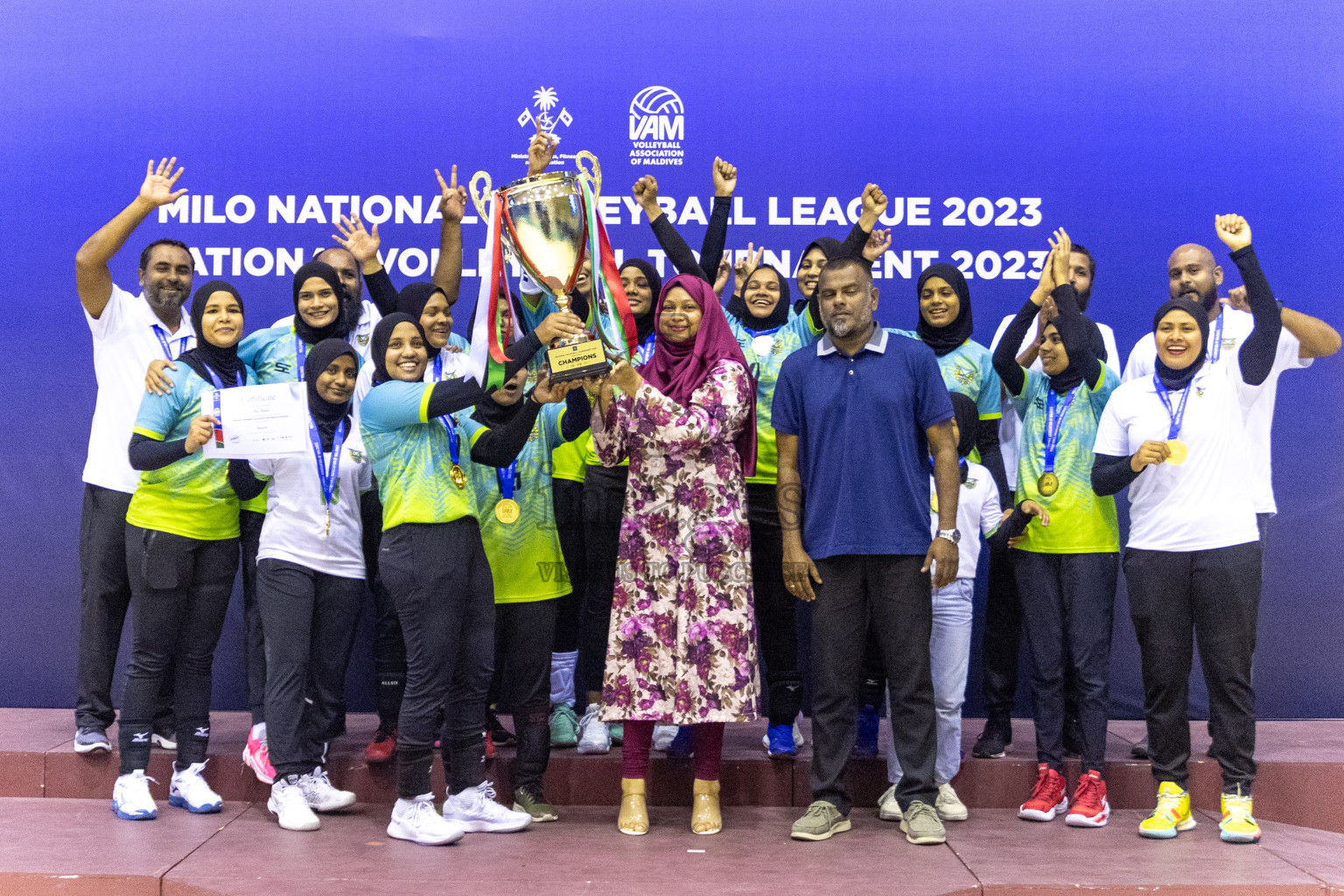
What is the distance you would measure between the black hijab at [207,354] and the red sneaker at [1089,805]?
3.09 meters

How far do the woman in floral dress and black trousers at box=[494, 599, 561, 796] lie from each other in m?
0.22

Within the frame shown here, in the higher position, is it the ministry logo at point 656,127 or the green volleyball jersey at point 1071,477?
the ministry logo at point 656,127

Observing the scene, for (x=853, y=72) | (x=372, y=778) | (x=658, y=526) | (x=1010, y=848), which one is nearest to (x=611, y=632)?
(x=658, y=526)

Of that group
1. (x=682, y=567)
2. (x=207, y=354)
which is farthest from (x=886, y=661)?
(x=207, y=354)

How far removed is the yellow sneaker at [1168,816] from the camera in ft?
11.8

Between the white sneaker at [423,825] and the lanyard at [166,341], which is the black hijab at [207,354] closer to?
the lanyard at [166,341]

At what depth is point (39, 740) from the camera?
4.29m

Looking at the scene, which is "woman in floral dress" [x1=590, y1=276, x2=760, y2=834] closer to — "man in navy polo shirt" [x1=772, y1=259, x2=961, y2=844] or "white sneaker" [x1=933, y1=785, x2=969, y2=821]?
"man in navy polo shirt" [x1=772, y1=259, x2=961, y2=844]

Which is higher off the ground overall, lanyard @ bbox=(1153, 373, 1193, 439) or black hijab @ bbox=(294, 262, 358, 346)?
black hijab @ bbox=(294, 262, 358, 346)

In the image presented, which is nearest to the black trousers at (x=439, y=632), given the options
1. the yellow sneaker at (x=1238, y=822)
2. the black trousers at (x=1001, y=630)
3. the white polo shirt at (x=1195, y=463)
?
the black trousers at (x=1001, y=630)

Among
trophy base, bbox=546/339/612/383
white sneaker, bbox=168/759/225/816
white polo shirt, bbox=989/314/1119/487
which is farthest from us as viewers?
white polo shirt, bbox=989/314/1119/487

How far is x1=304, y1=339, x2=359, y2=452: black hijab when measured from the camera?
3582 mm

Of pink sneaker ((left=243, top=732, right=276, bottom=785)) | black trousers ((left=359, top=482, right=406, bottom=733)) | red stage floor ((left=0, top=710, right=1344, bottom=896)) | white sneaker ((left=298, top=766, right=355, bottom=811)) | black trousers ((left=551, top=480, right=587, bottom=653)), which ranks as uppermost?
black trousers ((left=551, top=480, right=587, bottom=653))

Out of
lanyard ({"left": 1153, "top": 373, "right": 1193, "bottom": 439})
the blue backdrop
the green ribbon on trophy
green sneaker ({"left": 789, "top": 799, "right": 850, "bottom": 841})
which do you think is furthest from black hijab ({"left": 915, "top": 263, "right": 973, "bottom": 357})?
green sneaker ({"left": 789, "top": 799, "right": 850, "bottom": 841})
